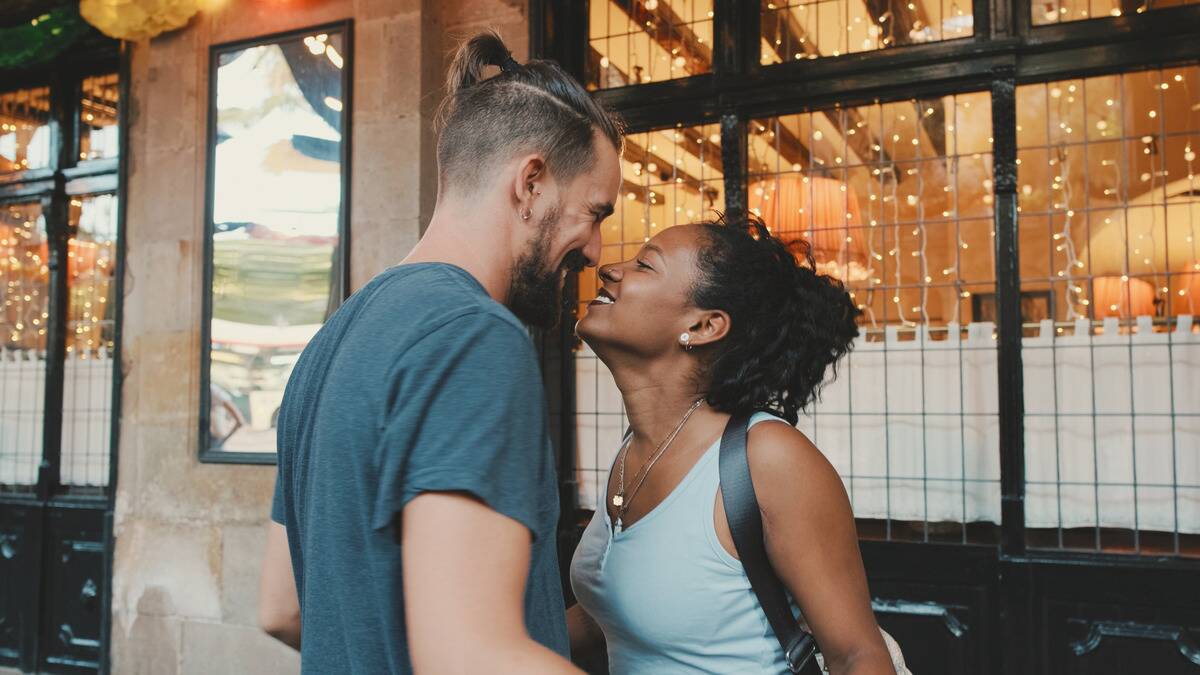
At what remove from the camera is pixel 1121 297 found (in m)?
4.09

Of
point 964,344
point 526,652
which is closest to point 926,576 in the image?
point 964,344

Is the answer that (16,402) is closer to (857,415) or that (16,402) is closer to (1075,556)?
(857,415)

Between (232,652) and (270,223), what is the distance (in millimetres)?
2335

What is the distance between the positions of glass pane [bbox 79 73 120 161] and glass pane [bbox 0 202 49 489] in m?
0.59

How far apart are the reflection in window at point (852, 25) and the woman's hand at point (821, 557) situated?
3205 millimetres

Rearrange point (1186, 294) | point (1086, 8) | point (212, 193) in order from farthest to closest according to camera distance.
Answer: point (212, 193)
point (1086, 8)
point (1186, 294)

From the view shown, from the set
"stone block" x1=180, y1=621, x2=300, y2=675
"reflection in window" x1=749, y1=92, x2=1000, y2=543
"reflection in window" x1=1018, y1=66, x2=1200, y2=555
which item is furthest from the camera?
"stone block" x1=180, y1=621, x2=300, y2=675

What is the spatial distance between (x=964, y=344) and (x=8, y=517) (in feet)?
19.9

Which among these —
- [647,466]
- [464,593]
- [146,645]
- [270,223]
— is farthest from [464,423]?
[146,645]

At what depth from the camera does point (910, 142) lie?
173 inches

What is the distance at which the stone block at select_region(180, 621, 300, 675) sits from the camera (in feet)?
16.1

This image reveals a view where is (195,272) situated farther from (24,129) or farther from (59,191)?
(24,129)

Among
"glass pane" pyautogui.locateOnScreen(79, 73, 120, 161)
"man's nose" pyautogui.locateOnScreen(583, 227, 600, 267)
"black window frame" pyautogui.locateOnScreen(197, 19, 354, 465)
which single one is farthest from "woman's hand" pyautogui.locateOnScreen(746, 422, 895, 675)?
"glass pane" pyautogui.locateOnScreen(79, 73, 120, 161)

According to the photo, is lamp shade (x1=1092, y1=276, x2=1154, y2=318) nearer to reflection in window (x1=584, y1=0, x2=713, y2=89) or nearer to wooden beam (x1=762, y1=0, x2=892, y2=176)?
wooden beam (x1=762, y1=0, x2=892, y2=176)
